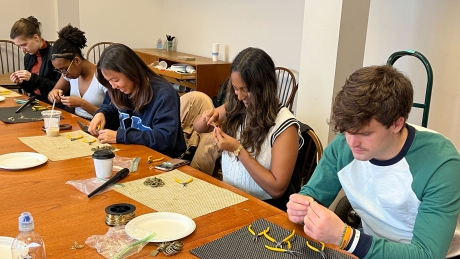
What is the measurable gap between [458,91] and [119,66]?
6.91ft

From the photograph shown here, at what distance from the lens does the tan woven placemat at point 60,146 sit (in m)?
1.83

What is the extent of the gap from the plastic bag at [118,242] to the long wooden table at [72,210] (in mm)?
17

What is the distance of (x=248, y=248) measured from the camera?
109 cm

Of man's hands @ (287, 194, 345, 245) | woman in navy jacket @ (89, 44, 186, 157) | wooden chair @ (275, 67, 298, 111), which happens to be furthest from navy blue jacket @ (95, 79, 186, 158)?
wooden chair @ (275, 67, 298, 111)

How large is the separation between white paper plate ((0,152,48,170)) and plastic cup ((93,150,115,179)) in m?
0.30

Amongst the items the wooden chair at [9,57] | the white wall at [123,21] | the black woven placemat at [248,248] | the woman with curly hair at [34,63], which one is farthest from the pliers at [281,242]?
the white wall at [123,21]

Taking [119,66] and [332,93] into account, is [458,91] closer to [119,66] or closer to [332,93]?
[332,93]

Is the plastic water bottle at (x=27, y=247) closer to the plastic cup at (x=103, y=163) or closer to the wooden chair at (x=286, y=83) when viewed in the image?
the plastic cup at (x=103, y=163)

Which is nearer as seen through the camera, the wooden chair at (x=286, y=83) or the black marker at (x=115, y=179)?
the black marker at (x=115, y=179)

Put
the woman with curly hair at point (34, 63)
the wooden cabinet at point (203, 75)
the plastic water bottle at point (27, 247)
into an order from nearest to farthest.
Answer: the plastic water bottle at point (27, 247)
the woman with curly hair at point (34, 63)
the wooden cabinet at point (203, 75)

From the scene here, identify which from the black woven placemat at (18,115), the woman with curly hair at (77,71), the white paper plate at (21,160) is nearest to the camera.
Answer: the white paper plate at (21,160)

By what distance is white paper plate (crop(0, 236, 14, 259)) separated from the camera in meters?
1.05

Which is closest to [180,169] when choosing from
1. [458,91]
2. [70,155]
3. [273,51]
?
[70,155]

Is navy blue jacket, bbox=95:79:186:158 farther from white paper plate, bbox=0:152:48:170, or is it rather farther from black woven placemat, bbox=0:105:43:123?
black woven placemat, bbox=0:105:43:123
